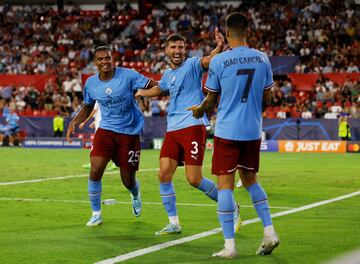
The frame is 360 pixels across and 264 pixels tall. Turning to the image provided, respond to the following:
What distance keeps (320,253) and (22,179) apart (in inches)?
413

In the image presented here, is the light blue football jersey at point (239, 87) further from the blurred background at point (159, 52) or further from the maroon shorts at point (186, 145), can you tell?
the blurred background at point (159, 52)

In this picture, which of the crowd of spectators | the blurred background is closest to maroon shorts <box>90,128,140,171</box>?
the blurred background

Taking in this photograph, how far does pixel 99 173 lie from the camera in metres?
10.2

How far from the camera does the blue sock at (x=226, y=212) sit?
7.62 meters

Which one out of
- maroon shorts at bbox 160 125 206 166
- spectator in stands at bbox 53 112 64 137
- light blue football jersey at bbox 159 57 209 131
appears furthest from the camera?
spectator in stands at bbox 53 112 64 137

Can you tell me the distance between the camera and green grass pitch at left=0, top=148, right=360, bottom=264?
7.91m

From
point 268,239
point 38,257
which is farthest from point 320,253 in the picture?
point 38,257

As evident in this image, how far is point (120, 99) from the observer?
33.5 feet

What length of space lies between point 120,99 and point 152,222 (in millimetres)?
1615

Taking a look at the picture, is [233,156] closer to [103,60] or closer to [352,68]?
[103,60]

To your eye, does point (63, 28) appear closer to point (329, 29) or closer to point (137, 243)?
point (329, 29)

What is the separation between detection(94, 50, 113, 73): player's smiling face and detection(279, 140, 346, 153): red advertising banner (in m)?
21.4

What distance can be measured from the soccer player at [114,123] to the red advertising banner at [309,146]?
69.4ft

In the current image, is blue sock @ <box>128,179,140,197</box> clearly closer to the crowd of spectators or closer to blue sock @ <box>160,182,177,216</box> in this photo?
blue sock @ <box>160,182,177,216</box>
